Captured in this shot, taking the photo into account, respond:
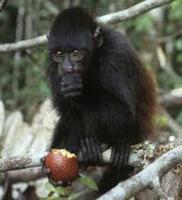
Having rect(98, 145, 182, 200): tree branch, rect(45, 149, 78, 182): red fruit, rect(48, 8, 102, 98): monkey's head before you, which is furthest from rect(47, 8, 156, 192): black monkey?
rect(98, 145, 182, 200): tree branch

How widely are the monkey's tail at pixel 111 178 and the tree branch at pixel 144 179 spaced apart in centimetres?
152

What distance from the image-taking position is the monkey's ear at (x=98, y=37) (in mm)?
4340

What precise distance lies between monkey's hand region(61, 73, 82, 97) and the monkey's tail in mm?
642

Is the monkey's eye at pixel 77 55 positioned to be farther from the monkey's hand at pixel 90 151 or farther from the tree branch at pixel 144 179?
the tree branch at pixel 144 179

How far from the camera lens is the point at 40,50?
21.1ft

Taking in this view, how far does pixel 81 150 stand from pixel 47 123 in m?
1.80

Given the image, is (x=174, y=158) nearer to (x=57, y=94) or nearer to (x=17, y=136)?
(x=57, y=94)

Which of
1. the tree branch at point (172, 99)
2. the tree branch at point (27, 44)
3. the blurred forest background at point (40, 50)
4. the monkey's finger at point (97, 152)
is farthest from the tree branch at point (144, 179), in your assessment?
the blurred forest background at point (40, 50)

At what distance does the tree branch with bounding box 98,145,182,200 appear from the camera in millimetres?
2301

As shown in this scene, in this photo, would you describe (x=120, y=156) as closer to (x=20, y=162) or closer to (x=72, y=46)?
(x=20, y=162)

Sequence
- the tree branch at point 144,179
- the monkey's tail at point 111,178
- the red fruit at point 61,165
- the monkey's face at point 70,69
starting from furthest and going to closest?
the monkey's tail at point 111,178 → the monkey's face at point 70,69 → the red fruit at point 61,165 → the tree branch at point 144,179

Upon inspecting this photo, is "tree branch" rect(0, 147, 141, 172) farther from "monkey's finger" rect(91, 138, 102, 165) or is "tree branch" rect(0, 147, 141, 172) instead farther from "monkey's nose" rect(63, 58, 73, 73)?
"monkey's nose" rect(63, 58, 73, 73)

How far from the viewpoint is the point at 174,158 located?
2758mm

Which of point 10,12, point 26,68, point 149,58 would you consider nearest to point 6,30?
point 10,12
